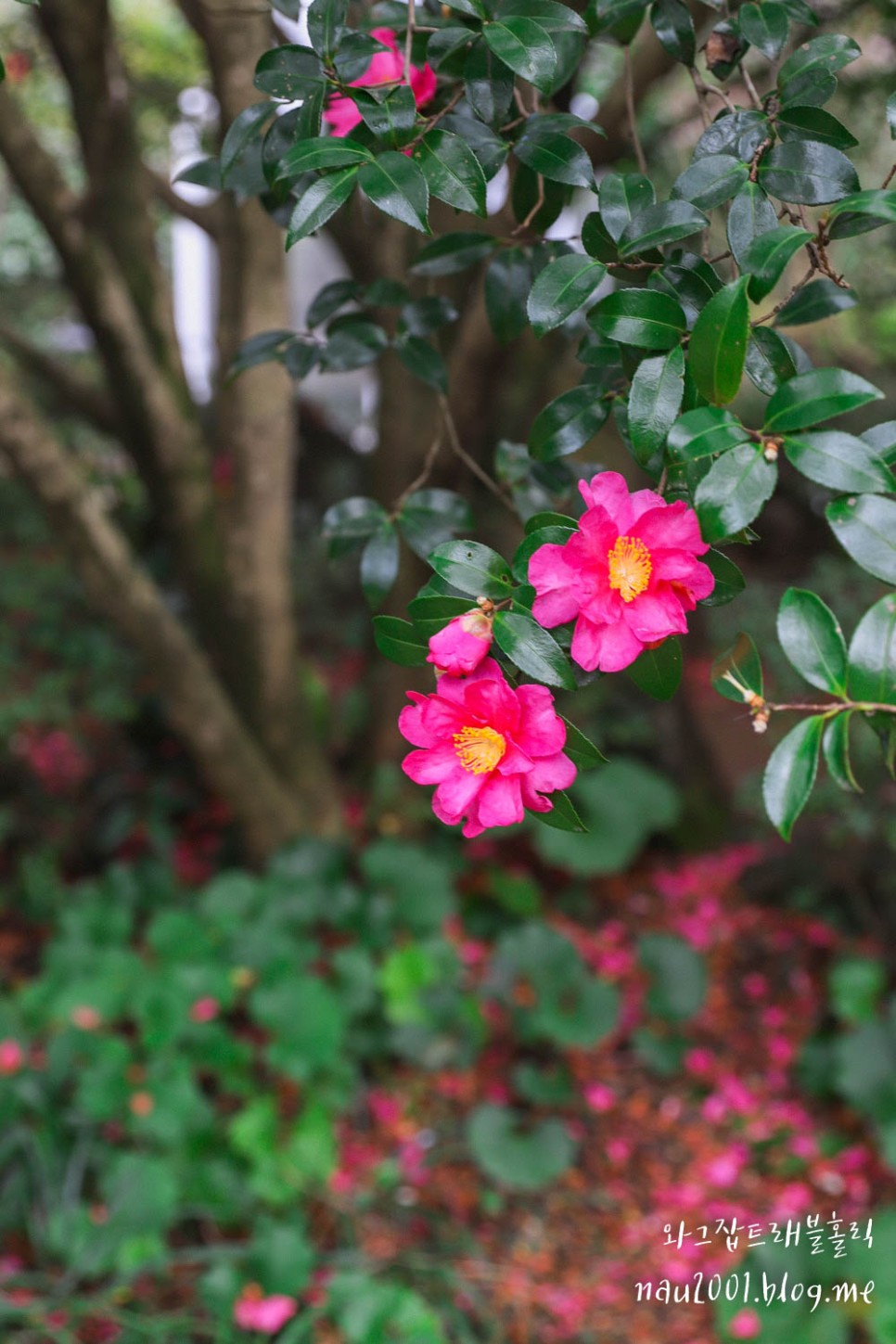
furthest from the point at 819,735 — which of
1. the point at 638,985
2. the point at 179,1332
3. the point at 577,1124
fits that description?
the point at 638,985

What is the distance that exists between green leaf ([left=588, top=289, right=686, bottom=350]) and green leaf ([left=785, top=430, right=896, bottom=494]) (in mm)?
93

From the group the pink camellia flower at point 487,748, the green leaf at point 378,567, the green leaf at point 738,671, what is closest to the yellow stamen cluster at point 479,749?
the pink camellia flower at point 487,748

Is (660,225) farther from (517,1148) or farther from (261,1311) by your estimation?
(517,1148)

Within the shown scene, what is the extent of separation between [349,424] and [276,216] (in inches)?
127

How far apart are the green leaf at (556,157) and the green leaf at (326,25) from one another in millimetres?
124

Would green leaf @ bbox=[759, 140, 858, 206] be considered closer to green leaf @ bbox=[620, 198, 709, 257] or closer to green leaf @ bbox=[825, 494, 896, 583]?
green leaf @ bbox=[620, 198, 709, 257]

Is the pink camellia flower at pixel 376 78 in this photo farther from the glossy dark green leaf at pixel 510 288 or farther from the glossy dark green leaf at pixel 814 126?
the glossy dark green leaf at pixel 814 126

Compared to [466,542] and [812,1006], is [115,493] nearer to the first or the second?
[812,1006]

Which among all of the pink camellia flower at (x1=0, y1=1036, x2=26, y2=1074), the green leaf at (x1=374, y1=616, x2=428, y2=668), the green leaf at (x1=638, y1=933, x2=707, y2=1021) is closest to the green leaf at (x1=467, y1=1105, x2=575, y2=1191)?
the green leaf at (x1=638, y1=933, x2=707, y2=1021)

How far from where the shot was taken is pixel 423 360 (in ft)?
2.64

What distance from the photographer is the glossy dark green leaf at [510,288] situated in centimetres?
74

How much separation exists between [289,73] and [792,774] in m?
0.46

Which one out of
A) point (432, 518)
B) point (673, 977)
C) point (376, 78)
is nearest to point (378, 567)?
point (432, 518)

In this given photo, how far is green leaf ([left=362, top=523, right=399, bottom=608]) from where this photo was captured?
716mm
